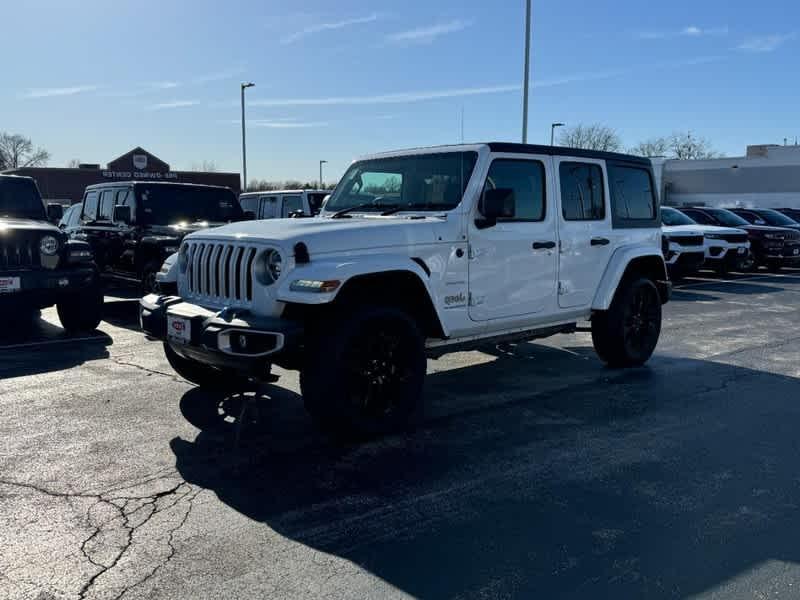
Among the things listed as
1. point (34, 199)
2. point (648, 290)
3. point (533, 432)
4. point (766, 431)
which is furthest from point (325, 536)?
point (34, 199)

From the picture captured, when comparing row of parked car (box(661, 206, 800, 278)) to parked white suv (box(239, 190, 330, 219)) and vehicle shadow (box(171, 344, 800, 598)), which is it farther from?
vehicle shadow (box(171, 344, 800, 598))

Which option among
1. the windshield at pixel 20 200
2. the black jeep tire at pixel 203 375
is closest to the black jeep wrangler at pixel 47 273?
the windshield at pixel 20 200

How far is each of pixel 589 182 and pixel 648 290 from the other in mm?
1390

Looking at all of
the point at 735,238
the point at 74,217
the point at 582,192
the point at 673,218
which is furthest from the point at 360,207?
the point at 735,238

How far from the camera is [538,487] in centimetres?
415

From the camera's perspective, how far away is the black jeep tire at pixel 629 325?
704 centimetres

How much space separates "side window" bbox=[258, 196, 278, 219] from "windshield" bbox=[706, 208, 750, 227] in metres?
11.8

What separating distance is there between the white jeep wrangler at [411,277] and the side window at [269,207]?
31.5 ft

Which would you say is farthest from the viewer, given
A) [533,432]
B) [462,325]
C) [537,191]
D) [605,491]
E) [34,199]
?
[34,199]

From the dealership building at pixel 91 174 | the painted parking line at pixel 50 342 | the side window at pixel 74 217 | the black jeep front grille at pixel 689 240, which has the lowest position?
the painted parking line at pixel 50 342

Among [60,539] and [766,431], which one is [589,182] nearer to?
[766,431]

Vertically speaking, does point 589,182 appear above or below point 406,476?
above

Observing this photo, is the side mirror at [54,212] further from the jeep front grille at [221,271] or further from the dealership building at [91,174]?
the dealership building at [91,174]

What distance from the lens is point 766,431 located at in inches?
207
